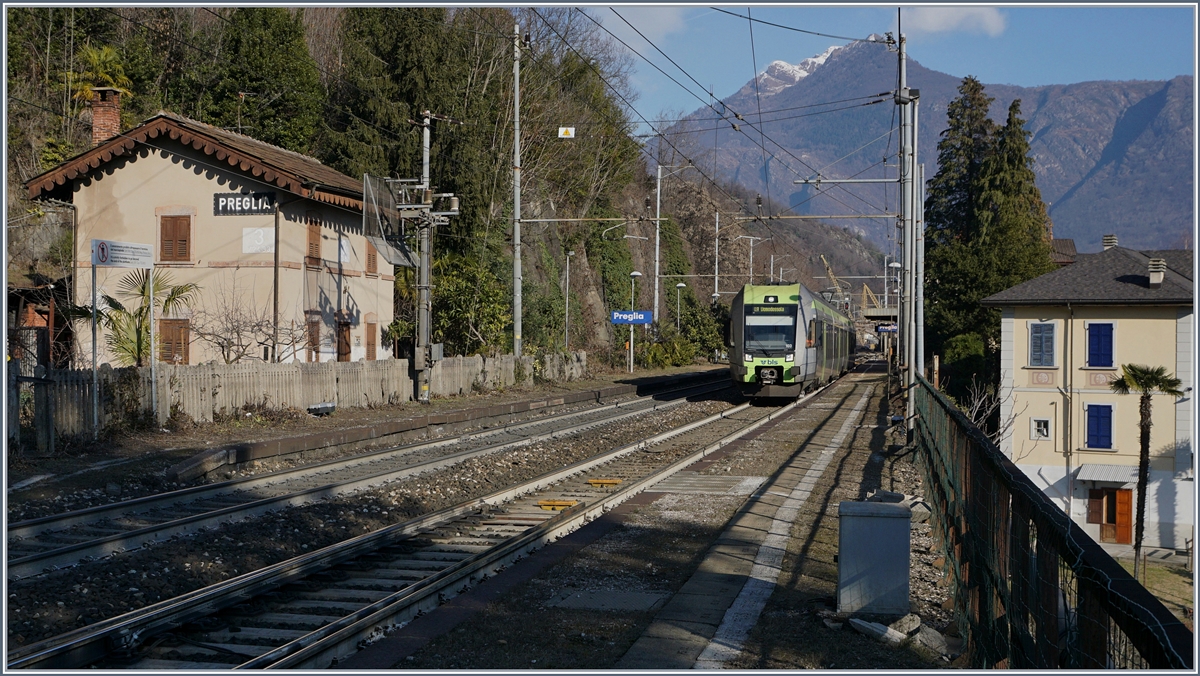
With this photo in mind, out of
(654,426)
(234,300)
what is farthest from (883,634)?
(234,300)

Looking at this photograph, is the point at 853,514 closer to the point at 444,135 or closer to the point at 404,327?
the point at 404,327

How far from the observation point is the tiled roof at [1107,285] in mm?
37375

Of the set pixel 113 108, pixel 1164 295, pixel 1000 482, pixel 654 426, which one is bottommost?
pixel 654 426

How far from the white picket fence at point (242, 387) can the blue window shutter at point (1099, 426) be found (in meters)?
23.6

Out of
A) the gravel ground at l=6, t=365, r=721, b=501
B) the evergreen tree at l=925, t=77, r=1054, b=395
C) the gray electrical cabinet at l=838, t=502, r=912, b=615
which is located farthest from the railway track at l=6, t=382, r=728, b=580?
the evergreen tree at l=925, t=77, r=1054, b=395

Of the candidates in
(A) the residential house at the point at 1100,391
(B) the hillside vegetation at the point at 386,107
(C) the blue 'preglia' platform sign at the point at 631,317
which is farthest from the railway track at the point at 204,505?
(A) the residential house at the point at 1100,391

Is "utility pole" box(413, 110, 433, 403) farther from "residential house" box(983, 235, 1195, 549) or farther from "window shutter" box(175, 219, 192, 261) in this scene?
"residential house" box(983, 235, 1195, 549)

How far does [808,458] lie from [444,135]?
1095 inches

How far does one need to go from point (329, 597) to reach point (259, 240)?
23.5 meters

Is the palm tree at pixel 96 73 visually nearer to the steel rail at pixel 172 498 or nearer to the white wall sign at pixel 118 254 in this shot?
the white wall sign at pixel 118 254

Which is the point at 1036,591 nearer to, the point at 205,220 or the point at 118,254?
the point at 118,254

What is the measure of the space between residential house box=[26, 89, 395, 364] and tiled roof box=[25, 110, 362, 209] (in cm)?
4

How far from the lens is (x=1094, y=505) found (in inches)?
1553

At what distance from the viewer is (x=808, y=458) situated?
17891mm
